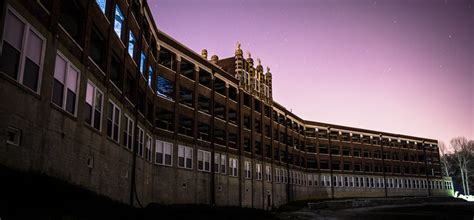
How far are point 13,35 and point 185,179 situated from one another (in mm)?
24416

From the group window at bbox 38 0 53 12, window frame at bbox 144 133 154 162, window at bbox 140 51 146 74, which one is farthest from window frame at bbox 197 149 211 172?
window at bbox 38 0 53 12

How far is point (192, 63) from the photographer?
3750 cm

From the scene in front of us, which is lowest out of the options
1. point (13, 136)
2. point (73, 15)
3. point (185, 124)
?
point (13, 136)

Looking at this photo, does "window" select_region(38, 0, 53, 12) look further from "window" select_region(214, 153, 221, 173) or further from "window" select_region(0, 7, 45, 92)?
"window" select_region(214, 153, 221, 173)

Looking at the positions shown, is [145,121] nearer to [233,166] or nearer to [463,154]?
[233,166]

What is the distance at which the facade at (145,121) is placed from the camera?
11.6m

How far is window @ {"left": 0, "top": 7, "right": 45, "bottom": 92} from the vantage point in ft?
34.5

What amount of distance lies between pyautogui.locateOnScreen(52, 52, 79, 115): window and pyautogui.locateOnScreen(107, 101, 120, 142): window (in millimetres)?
4602

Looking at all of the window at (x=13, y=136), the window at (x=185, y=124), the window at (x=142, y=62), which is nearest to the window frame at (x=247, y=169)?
the window at (x=185, y=124)

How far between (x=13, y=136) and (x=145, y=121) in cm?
1704

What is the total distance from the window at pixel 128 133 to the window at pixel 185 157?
10.2 metres

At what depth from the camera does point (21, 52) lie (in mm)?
11109

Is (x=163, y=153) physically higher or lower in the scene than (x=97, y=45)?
lower

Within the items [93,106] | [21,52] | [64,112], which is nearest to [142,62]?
[93,106]
